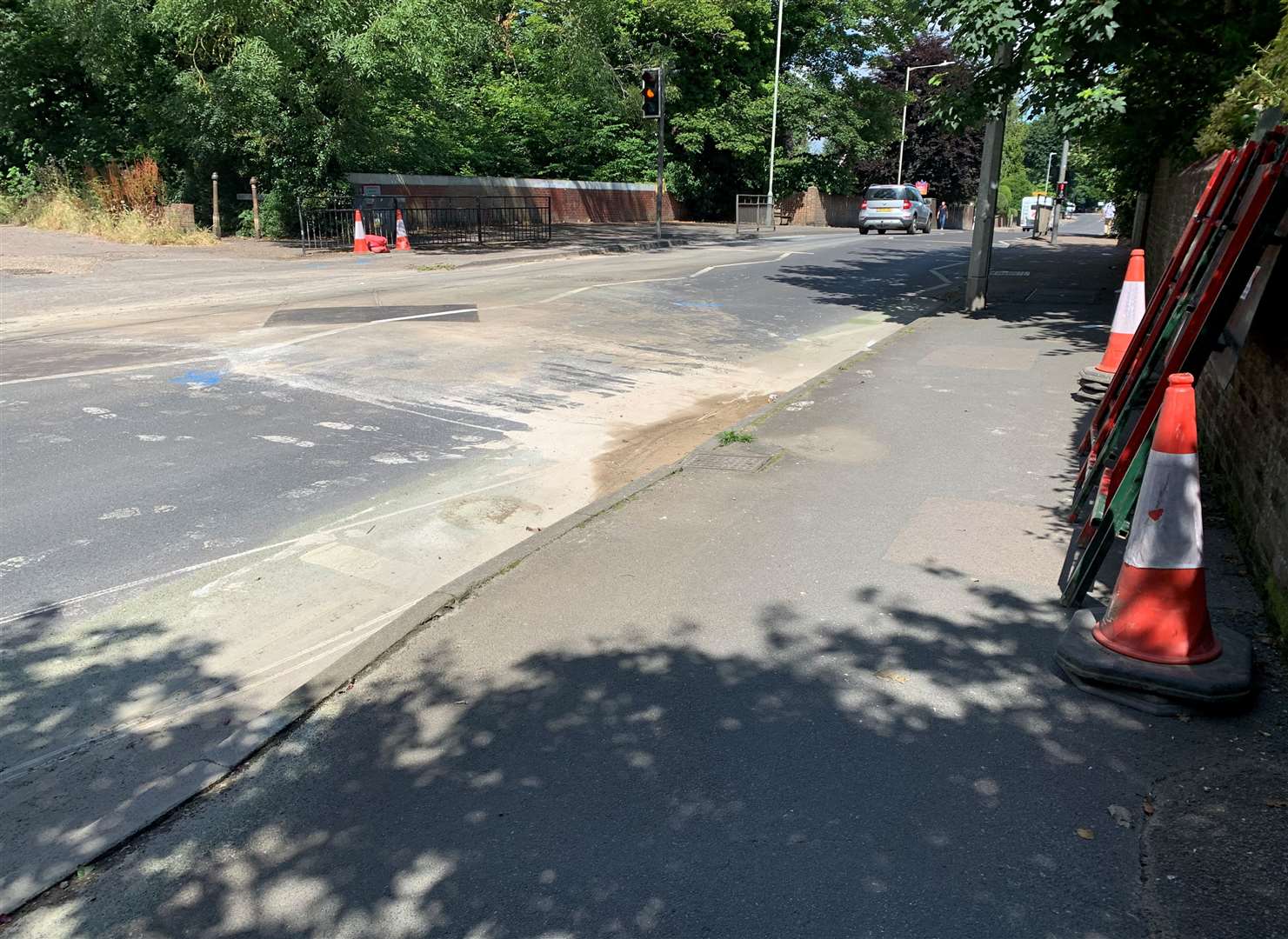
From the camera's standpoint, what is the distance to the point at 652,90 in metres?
27.9

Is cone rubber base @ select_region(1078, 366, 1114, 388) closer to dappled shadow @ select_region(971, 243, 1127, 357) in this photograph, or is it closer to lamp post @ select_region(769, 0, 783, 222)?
dappled shadow @ select_region(971, 243, 1127, 357)

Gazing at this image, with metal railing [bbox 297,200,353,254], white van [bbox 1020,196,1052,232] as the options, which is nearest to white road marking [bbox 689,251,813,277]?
metal railing [bbox 297,200,353,254]

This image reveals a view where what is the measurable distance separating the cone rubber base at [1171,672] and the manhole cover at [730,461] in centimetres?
315

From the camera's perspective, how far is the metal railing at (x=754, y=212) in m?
42.6

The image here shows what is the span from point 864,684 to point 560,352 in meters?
7.99

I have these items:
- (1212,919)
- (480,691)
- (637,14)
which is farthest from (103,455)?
(637,14)

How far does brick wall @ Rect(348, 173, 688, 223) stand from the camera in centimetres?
2978

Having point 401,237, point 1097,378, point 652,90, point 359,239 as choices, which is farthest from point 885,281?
point 359,239

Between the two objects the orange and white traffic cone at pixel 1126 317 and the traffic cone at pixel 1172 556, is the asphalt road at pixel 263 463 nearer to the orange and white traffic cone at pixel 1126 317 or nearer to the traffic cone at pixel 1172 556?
the orange and white traffic cone at pixel 1126 317

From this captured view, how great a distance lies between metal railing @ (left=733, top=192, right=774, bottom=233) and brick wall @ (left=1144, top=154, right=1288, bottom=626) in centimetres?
3551

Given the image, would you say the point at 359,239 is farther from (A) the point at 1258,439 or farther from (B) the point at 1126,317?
(A) the point at 1258,439

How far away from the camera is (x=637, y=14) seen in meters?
40.6

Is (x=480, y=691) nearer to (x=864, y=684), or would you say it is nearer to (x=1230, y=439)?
(x=864, y=684)

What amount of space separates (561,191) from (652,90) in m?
12.0
